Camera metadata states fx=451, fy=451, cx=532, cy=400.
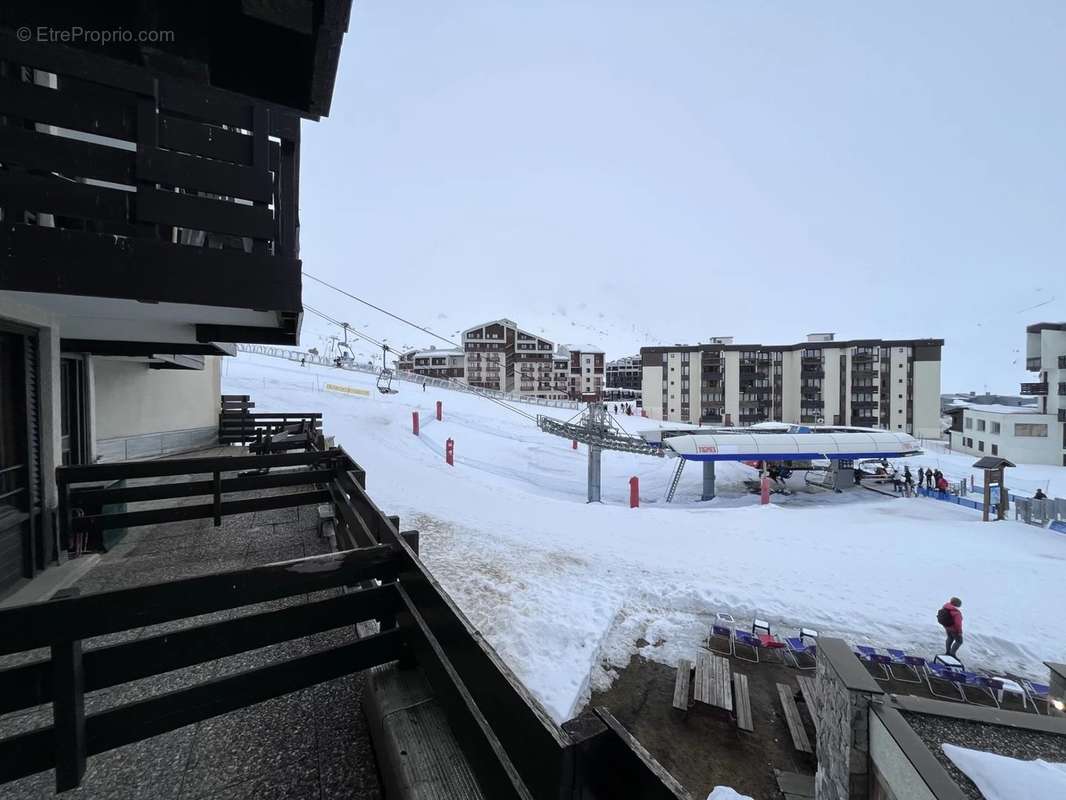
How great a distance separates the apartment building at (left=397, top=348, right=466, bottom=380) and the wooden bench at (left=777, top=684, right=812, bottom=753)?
69433 millimetres

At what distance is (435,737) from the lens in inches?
79.4

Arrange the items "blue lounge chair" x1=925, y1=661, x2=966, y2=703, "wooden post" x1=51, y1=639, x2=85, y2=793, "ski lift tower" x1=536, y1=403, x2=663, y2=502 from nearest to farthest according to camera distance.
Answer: "wooden post" x1=51, y1=639, x2=85, y2=793 < "blue lounge chair" x1=925, y1=661, x2=966, y2=703 < "ski lift tower" x1=536, y1=403, x2=663, y2=502

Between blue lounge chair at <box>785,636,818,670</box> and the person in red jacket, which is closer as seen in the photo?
blue lounge chair at <box>785,636,818,670</box>

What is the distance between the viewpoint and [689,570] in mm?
12203

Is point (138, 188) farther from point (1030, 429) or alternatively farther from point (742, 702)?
point (1030, 429)

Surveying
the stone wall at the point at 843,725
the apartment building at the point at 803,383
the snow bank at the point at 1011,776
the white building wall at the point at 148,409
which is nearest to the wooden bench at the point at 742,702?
the stone wall at the point at 843,725

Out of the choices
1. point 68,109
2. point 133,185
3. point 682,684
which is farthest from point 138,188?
point 682,684

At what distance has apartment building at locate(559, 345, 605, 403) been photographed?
7538 centimetres

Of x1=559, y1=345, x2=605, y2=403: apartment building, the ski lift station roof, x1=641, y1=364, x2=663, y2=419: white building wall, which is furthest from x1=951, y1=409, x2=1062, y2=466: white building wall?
x1=559, y1=345, x2=605, y2=403: apartment building

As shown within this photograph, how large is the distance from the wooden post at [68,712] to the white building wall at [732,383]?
193ft

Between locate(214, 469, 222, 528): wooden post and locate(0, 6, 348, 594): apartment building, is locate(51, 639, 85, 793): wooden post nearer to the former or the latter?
locate(0, 6, 348, 594): apartment building

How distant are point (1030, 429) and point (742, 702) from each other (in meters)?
53.5

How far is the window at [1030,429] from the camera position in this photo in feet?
132

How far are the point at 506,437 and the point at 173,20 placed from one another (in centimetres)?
3233
